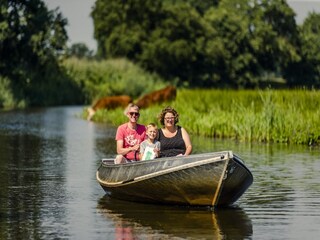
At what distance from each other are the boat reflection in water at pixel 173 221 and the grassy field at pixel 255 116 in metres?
13.6

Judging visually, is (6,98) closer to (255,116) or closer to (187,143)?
(255,116)

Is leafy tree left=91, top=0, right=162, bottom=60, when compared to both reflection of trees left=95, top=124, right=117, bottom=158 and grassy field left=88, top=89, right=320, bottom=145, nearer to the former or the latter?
reflection of trees left=95, top=124, right=117, bottom=158

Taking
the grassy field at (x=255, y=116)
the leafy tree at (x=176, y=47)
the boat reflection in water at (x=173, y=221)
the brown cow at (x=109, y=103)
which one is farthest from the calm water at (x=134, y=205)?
the leafy tree at (x=176, y=47)

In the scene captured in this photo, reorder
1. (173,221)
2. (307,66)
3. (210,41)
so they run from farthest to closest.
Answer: (307,66), (210,41), (173,221)

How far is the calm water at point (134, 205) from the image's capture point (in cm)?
1276

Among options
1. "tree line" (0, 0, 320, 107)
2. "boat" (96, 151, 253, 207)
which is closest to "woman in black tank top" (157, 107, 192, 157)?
"boat" (96, 151, 253, 207)

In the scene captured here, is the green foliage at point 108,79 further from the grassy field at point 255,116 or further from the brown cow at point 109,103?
the grassy field at point 255,116

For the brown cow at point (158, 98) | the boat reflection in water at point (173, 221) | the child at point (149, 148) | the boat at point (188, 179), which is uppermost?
the brown cow at point (158, 98)

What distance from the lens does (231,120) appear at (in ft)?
102

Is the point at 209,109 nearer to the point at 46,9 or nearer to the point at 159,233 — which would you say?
the point at 159,233

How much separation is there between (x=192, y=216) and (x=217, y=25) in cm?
7685

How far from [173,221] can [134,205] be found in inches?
77.3

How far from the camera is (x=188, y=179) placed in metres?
14.5

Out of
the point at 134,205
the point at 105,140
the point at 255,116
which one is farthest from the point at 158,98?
the point at 134,205
